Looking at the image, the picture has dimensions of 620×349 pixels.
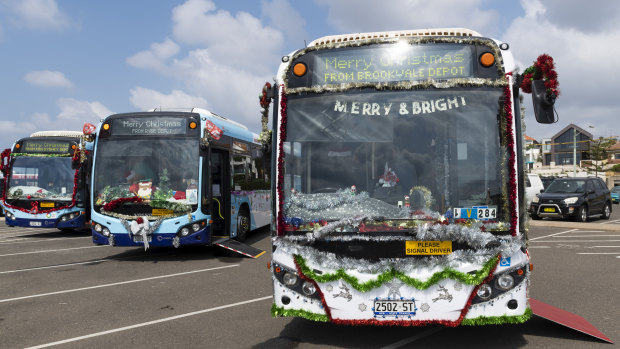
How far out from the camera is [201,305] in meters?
6.95

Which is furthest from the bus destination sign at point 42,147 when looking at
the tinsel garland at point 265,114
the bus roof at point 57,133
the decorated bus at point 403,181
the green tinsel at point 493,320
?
the green tinsel at point 493,320

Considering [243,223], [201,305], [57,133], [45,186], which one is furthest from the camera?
[57,133]

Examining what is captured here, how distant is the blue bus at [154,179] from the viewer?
10.7 meters

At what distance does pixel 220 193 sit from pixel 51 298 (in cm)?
536

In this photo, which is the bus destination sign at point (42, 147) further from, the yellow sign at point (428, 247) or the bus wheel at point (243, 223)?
the yellow sign at point (428, 247)

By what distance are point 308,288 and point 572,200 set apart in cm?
1800

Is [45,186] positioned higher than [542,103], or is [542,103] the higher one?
[542,103]

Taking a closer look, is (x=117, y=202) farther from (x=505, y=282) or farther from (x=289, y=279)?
(x=505, y=282)

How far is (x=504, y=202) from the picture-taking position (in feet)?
15.8

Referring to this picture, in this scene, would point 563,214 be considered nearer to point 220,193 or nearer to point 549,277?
point 549,277

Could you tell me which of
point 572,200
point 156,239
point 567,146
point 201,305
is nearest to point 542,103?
point 201,305

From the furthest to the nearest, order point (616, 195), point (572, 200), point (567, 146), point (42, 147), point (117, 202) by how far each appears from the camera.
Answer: point (567, 146)
point (616, 195)
point (572, 200)
point (42, 147)
point (117, 202)

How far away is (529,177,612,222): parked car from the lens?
65.2 feet

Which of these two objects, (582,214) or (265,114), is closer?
(265,114)
